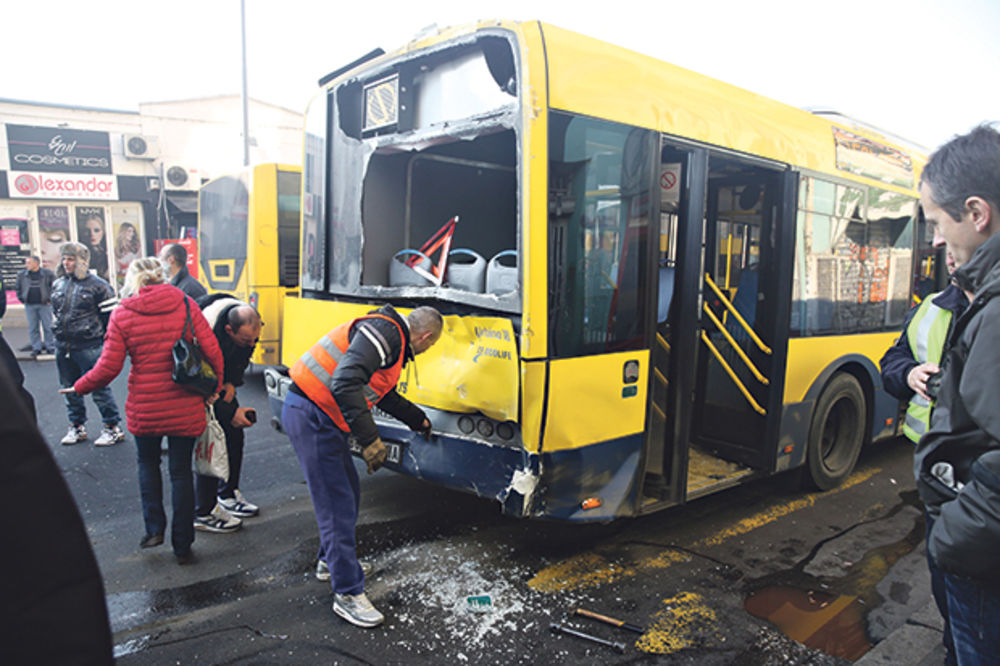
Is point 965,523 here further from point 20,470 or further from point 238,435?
point 238,435

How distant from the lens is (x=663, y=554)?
13.6 ft

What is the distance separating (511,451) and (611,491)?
2.24ft

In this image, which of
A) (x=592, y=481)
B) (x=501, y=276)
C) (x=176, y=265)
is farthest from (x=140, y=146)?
(x=592, y=481)

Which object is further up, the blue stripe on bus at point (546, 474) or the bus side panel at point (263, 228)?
the bus side panel at point (263, 228)

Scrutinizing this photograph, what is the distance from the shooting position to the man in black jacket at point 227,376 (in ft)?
14.0

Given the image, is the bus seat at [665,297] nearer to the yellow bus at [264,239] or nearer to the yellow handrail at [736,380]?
the yellow handrail at [736,380]

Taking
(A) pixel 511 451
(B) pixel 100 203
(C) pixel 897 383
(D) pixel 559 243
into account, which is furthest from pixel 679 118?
(B) pixel 100 203

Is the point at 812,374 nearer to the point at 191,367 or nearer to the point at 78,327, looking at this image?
the point at 191,367

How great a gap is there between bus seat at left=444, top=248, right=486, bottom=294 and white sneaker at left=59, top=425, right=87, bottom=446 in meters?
4.69

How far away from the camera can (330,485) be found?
10.8 feet

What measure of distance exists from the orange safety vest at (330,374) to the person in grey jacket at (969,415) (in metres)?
2.34

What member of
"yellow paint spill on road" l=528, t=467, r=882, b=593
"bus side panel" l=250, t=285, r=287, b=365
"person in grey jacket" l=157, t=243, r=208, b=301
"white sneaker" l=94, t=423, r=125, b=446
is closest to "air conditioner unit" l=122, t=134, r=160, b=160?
"bus side panel" l=250, t=285, r=287, b=365

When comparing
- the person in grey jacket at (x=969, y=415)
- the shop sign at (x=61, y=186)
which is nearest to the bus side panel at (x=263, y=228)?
the person in grey jacket at (x=969, y=415)

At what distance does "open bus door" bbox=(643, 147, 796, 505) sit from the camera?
13.2 ft
